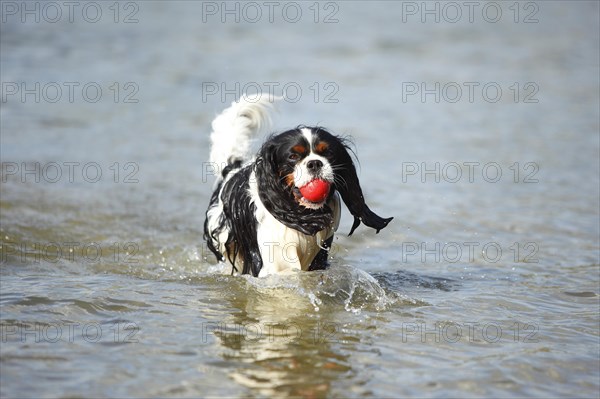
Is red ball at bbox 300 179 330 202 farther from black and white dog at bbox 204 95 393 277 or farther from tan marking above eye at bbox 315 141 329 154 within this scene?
tan marking above eye at bbox 315 141 329 154

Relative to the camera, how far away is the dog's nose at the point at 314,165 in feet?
15.5

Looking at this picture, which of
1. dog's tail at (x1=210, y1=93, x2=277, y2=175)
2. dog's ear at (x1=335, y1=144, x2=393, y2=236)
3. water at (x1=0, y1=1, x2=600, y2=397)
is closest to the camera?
water at (x1=0, y1=1, x2=600, y2=397)

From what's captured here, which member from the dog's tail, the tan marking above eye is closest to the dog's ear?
the tan marking above eye

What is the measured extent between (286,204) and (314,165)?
0.32 meters

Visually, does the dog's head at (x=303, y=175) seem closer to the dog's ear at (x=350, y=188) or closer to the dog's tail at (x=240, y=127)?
the dog's ear at (x=350, y=188)

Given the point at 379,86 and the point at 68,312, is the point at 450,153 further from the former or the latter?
the point at 68,312

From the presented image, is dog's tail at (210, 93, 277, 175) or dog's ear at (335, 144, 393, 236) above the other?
dog's tail at (210, 93, 277, 175)

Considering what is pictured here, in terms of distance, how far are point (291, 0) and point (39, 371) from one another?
1859 cm

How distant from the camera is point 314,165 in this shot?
4.71 m

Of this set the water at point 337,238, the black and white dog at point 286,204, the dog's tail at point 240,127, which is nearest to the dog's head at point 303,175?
the black and white dog at point 286,204

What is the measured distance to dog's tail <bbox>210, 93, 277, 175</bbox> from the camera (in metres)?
5.88

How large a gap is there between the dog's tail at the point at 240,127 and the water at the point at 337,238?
76 cm

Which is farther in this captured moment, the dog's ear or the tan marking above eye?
the dog's ear

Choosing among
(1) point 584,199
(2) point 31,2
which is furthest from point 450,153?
(2) point 31,2
